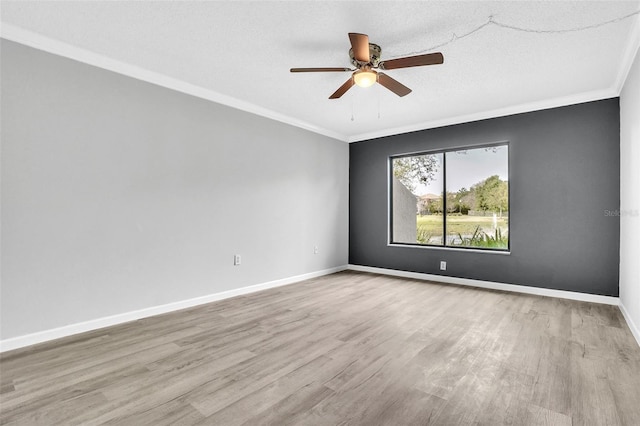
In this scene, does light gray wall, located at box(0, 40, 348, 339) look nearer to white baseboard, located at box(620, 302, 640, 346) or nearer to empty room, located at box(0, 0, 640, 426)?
empty room, located at box(0, 0, 640, 426)

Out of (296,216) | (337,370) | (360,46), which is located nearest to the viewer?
(337,370)

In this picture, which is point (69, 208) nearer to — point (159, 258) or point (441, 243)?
point (159, 258)

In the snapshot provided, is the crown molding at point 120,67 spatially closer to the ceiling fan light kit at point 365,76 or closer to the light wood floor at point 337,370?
the ceiling fan light kit at point 365,76

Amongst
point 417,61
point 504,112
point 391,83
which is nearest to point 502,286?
point 504,112

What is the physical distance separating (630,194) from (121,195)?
4847 mm

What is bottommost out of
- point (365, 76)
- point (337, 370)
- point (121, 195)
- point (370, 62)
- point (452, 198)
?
point (337, 370)

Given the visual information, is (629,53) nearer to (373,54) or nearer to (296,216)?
(373,54)

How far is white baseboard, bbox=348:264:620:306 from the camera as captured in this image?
373 cm

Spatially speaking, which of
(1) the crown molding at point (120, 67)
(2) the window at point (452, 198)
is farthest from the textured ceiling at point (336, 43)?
(2) the window at point (452, 198)

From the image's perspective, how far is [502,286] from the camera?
4.38 m

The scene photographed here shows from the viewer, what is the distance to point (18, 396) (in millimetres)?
1831

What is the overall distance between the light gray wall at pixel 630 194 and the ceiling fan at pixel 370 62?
1.93 meters

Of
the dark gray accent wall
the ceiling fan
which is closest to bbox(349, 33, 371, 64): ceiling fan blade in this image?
the ceiling fan

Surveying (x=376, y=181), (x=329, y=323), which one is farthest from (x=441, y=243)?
(x=329, y=323)
